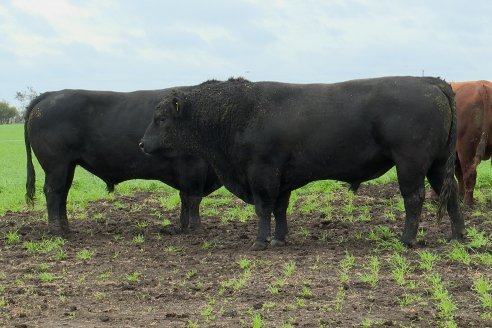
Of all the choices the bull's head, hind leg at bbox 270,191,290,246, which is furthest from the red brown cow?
the bull's head

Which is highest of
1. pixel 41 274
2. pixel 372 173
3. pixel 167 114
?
pixel 167 114

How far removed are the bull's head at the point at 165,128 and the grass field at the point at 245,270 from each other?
1.18m

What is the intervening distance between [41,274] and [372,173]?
12.3 feet

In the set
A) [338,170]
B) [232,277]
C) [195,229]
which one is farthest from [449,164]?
[195,229]

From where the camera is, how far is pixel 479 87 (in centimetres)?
1130

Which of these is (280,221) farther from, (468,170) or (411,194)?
(468,170)

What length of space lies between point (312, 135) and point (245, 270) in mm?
1941

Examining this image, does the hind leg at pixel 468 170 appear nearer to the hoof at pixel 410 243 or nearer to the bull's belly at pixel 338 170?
the bull's belly at pixel 338 170

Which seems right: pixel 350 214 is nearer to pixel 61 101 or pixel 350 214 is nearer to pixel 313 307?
pixel 61 101

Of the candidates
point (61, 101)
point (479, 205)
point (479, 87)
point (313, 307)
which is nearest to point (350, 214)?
point (479, 205)

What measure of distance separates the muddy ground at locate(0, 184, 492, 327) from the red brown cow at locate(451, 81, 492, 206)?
0.90 m

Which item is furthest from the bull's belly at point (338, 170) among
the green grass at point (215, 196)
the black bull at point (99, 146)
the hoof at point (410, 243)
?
the green grass at point (215, 196)

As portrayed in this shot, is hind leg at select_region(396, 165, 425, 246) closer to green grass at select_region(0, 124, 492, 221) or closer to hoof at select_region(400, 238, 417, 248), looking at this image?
hoof at select_region(400, 238, 417, 248)

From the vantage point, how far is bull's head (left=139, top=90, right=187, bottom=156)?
931 centimetres
